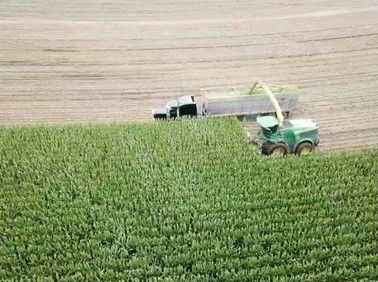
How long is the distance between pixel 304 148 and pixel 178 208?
17.0ft

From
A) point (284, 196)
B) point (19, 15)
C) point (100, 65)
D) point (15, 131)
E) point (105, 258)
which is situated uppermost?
point (19, 15)

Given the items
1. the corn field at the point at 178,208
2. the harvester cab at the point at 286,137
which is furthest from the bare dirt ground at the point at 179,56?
the corn field at the point at 178,208

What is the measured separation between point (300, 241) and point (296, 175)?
2.81m

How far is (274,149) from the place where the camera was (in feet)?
55.0

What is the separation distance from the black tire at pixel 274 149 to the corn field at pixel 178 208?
1.71 feet

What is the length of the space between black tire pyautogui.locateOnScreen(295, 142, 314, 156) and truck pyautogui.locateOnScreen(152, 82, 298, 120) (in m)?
2.60

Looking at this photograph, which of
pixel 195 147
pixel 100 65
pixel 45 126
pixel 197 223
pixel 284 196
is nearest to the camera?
pixel 197 223

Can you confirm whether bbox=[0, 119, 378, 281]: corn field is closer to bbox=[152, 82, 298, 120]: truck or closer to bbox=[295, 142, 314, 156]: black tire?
bbox=[295, 142, 314, 156]: black tire

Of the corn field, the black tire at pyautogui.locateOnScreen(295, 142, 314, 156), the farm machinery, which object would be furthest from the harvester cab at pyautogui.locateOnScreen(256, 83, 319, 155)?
the corn field

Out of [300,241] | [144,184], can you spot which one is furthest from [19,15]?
[300,241]

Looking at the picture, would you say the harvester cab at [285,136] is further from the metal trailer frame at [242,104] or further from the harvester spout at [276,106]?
the metal trailer frame at [242,104]

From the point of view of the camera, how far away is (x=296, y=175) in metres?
15.4

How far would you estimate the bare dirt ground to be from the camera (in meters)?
20.7

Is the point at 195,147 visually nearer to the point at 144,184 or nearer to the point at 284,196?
the point at 144,184
